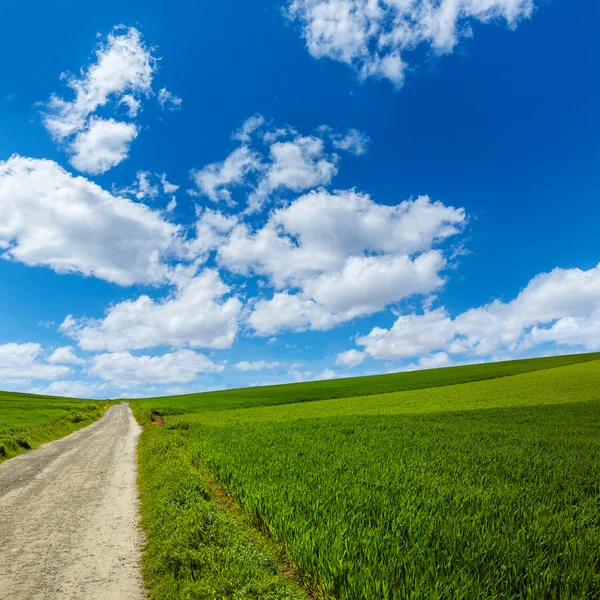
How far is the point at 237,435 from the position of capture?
74.6ft

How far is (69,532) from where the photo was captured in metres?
9.52

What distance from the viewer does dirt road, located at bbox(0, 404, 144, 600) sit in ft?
22.8

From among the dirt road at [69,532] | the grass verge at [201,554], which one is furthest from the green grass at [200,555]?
the dirt road at [69,532]

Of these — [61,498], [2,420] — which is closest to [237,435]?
[61,498]

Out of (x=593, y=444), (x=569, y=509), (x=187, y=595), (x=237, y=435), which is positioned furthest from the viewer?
(x=237, y=435)

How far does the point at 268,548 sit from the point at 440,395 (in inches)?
1861

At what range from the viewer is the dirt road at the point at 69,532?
696 centimetres

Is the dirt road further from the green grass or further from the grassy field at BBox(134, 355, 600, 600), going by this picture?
the grassy field at BBox(134, 355, 600, 600)

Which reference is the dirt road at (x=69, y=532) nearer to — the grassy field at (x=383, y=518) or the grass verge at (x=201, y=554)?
the grass verge at (x=201, y=554)

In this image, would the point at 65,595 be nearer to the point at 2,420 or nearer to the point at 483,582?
the point at 483,582

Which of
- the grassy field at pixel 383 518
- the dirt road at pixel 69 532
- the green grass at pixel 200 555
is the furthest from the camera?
the dirt road at pixel 69 532

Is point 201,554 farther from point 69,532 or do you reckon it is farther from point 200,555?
point 69,532

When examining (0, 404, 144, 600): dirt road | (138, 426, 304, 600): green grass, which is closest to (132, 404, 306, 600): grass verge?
(138, 426, 304, 600): green grass

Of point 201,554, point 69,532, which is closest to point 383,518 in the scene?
point 201,554
